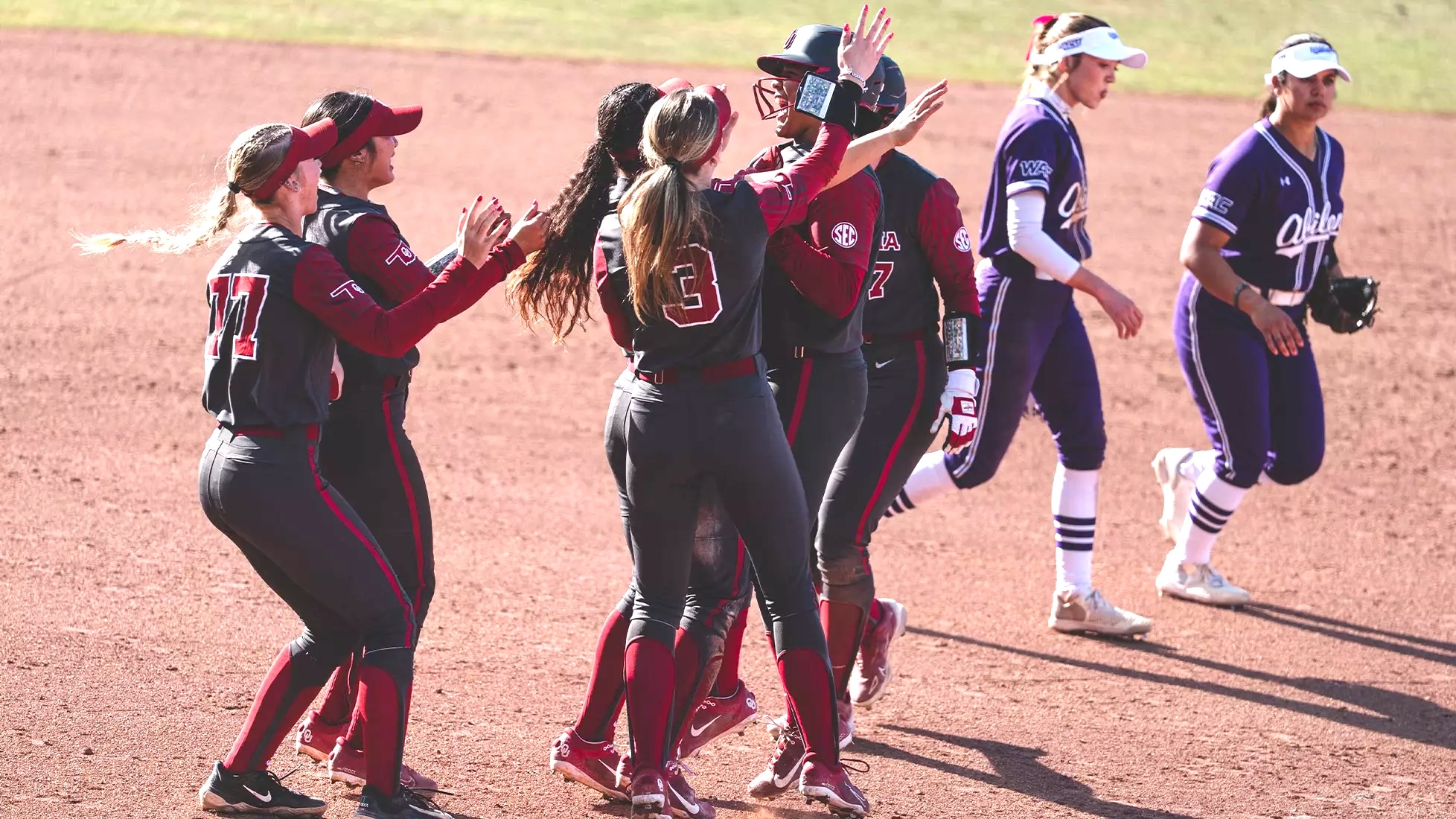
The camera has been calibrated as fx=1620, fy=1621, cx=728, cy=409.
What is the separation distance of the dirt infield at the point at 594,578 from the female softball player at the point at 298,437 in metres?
0.39

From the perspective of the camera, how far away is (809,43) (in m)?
4.39

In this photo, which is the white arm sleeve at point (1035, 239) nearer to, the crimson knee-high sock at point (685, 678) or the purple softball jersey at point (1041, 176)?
the purple softball jersey at point (1041, 176)

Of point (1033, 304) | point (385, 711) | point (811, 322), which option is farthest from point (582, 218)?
point (1033, 304)

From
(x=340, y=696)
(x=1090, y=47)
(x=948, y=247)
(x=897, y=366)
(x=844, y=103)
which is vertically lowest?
(x=340, y=696)

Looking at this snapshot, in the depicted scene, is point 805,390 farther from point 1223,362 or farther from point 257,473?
point 1223,362

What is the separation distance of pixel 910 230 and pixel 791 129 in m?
0.58

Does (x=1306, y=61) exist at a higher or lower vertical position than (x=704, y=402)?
higher

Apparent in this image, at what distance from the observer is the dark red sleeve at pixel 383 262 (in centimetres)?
406

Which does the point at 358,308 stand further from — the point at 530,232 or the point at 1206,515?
the point at 1206,515

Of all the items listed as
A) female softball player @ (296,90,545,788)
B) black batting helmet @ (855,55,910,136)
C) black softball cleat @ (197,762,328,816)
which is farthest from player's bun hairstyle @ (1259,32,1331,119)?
black softball cleat @ (197,762,328,816)

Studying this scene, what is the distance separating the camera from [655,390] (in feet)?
12.8

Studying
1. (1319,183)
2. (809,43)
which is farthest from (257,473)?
Answer: (1319,183)

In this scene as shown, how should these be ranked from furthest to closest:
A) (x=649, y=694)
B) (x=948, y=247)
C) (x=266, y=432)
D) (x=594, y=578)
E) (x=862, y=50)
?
1. (x=594, y=578)
2. (x=948, y=247)
3. (x=862, y=50)
4. (x=649, y=694)
5. (x=266, y=432)

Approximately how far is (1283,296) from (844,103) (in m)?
2.85
